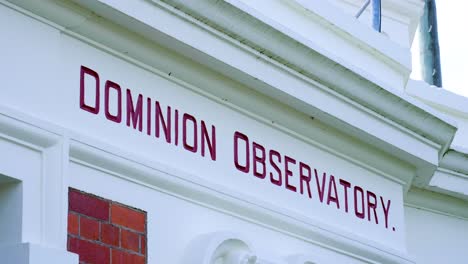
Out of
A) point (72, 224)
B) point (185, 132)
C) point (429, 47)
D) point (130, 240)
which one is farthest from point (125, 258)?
point (429, 47)

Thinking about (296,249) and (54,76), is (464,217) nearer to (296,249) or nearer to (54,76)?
(296,249)

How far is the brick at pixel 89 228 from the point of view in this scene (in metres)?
6.94

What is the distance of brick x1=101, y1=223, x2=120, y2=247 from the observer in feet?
23.1

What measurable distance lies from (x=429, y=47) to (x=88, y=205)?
Result: 7.00m

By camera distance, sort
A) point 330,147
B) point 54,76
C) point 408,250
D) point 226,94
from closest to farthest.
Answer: point 54,76, point 226,94, point 330,147, point 408,250

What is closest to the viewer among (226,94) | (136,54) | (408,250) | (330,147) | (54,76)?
(54,76)

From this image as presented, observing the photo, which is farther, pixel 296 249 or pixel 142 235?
pixel 296 249

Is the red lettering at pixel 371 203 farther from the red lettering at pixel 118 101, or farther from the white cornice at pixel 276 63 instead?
the red lettering at pixel 118 101

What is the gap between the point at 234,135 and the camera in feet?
26.5

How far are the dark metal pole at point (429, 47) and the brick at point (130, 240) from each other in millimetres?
6222

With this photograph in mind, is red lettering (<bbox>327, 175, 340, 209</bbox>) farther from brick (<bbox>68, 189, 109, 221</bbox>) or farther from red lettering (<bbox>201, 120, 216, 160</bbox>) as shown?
brick (<bbox>68, 189, 109, 221</bbox>)

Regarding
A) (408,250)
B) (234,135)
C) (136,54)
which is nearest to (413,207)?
(408,250)

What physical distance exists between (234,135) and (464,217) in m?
2.82

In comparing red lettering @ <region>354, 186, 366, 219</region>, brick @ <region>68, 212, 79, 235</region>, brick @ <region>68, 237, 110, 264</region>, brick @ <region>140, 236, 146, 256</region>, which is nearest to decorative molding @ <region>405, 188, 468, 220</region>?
red lettering @ <region>354, 186, 366, 219</region>
